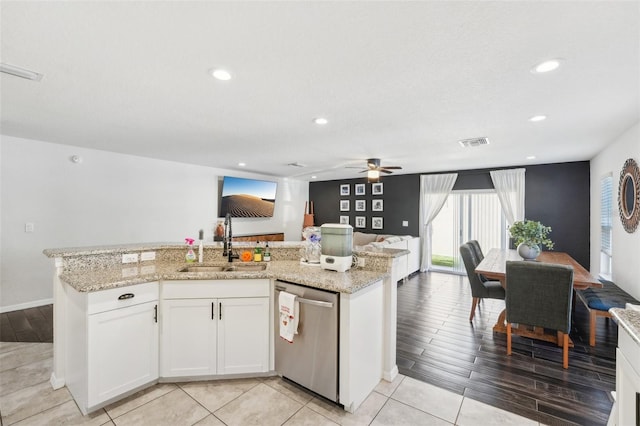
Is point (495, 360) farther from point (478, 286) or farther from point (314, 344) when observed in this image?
point (314, 344)

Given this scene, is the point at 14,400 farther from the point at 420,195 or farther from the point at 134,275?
the point at 420,195

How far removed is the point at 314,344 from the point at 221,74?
6.72 feet

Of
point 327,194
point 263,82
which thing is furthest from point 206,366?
point 327,194

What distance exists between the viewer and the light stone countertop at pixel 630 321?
98 cm

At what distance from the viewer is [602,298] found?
2977mm

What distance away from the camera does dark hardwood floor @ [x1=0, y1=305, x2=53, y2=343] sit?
301cm

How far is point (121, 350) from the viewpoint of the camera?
198 centimetres

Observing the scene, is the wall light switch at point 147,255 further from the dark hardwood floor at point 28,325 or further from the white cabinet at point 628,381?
the white cabinet at point 628,381

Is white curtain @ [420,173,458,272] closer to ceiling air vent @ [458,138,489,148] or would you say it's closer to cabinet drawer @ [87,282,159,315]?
ceiling air vent @ [458,138,489,148]

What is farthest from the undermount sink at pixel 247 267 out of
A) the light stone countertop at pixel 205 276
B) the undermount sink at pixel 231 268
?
the light stone countertop at pixel 205 276

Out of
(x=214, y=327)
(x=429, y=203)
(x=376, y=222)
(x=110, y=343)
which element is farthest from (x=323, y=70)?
(x=376, y=222)

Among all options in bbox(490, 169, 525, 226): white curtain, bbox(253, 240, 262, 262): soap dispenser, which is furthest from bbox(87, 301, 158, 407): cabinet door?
bbox(490, 169, 525, 226): white curtain

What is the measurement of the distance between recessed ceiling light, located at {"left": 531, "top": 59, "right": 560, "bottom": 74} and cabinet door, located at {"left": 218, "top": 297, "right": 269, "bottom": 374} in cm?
250

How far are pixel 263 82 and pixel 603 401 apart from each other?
3450 mm
